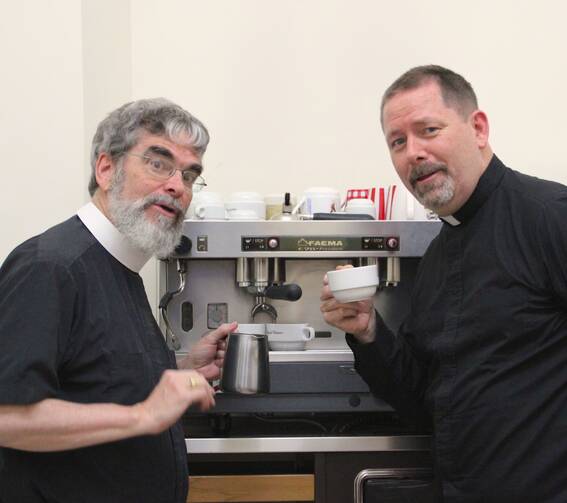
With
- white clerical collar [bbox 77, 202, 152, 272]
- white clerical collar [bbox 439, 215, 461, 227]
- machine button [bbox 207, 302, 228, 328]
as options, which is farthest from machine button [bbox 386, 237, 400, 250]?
white clerical collar [bbox 77, 202, 152, 272]

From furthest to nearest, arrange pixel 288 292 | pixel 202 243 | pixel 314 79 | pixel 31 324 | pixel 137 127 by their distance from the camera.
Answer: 1. pixel 314 79
2. pixel 202 243
3. pixel 288 292
4. pixel 137 127
5. pixel 31 324

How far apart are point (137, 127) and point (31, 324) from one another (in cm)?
39

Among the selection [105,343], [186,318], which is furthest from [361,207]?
[105,343]

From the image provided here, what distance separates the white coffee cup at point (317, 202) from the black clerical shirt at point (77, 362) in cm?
59

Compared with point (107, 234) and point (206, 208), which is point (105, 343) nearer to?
point (107, 234)

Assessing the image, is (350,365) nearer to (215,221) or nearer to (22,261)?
(215,221)

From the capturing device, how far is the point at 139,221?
954 mm

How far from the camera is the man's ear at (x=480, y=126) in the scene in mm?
1043

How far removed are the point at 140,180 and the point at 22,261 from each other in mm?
245

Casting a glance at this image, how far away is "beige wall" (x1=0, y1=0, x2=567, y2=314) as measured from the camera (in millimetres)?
1747

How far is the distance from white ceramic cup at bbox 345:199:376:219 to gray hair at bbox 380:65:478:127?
38cm

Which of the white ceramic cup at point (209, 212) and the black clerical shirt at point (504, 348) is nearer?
the black clerical shirt at point (504, 348)

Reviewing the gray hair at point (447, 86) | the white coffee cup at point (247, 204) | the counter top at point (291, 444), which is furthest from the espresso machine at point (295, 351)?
the gray hair at point (447, 86)

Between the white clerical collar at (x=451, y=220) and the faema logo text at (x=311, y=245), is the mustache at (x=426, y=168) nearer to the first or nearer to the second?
the white clerical collar at (x=451, y=220)
